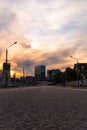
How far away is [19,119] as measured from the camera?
1186cm

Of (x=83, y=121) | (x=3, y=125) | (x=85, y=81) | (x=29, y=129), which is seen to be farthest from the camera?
(x=85, y=81)

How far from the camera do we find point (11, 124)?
10586 mm

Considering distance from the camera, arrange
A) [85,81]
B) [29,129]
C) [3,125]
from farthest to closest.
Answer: [85,81]
[3,125]
[29,129]

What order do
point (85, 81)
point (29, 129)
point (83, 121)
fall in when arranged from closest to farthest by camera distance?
point (29, 129)
point (83, 121)
point (85, 81)

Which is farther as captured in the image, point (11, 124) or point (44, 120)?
point (44, 120)

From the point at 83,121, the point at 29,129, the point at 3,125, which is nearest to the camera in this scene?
the point at 29,129

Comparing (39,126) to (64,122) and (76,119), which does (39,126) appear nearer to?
(64,122)

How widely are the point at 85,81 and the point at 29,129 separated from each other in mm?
120052

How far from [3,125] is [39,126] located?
1.12m

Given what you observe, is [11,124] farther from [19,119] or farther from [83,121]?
[83,121]

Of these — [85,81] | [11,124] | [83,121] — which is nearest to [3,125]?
[11,124]

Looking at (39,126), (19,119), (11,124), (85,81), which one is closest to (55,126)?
(39,126)

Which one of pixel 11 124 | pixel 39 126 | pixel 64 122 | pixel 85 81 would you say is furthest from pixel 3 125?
pixel 85 81

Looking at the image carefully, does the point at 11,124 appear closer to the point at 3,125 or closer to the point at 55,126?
the point at 3,125
